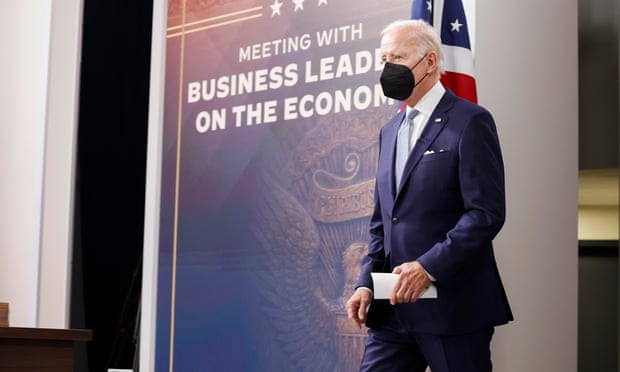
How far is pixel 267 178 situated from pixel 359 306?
2.01 m

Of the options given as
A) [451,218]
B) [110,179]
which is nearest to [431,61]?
[451,218]

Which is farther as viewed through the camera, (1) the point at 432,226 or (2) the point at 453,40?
(2) the point at 453,40

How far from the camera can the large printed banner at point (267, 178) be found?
486 cm

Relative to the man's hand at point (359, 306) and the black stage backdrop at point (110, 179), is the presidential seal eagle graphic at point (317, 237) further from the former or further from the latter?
the black stage backdrop at point (110, 179)

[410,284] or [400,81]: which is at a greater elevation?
[400,81]

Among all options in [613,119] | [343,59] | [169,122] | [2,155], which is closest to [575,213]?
[343,59]

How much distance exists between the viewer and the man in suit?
3174 millimetres

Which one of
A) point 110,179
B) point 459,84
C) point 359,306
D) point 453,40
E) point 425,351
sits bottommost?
point 425,351

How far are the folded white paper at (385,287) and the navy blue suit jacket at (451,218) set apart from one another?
3 centimetres

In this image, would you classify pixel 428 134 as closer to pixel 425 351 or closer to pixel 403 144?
pixel 403 144

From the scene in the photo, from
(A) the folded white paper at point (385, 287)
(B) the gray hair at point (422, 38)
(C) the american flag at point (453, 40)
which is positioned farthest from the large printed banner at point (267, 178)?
(A) the folded white paper at point (385, 287)

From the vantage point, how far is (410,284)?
124 inches

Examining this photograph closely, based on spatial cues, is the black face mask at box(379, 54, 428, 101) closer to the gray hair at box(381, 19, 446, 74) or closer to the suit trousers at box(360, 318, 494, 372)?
the gray hair at box(381, 19, 446, 74)

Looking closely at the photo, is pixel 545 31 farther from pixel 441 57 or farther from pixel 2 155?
pixel 2 155
